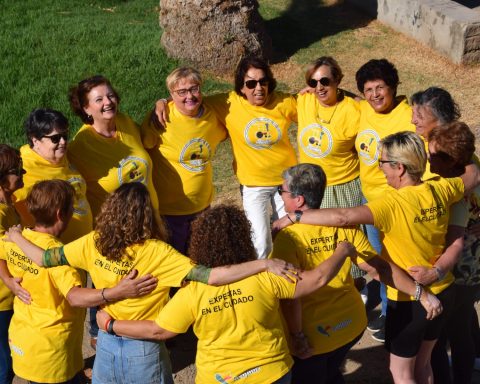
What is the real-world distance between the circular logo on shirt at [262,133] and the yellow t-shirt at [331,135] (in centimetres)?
21

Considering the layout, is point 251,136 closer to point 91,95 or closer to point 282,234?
point 91,95

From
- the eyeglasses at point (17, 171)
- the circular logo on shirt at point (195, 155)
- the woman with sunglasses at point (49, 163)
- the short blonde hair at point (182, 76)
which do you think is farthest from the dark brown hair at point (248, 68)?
the eyeglasses at point (17, 171)

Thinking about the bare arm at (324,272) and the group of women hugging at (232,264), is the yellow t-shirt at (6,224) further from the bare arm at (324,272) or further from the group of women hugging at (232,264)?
the bare arm at (324,272)

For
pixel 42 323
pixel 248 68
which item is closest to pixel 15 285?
pixel 42 323

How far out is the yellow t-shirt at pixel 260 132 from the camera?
20.4ft

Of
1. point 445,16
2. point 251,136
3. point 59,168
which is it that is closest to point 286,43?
point 445,16

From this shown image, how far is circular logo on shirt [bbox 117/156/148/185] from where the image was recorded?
571 centimetres

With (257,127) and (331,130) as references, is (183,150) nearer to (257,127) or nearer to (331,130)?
(257,127)

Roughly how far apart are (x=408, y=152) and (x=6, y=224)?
2.49 m

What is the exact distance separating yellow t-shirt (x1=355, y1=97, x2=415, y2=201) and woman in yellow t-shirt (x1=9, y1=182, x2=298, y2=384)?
220 cm

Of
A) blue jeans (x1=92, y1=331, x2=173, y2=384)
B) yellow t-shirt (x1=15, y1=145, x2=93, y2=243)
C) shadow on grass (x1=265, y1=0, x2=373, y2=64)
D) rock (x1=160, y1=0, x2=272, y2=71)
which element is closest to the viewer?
blue jeans (x1=92, y1=331, x2=173, y2=384)

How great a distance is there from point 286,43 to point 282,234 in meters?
8.39

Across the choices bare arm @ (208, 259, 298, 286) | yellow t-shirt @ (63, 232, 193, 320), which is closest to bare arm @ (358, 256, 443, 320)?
bare arm @ (208, 259, 298, 286)

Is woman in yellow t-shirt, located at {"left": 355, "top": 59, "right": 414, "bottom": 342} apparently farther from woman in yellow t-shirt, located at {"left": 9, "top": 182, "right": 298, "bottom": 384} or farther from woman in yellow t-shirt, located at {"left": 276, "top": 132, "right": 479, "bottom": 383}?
woman in yellow t-shirt, located at {"left": 9, "top": 182, "right": 298, "bottom": 384}
